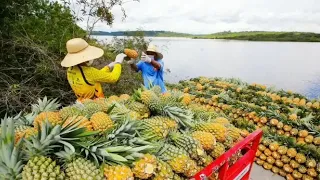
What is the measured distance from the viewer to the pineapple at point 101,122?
74.7 inches

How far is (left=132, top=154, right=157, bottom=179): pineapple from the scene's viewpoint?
1.67 metres

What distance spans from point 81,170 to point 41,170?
8.1 inches

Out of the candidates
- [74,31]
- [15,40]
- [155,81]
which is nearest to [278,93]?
[155,81]

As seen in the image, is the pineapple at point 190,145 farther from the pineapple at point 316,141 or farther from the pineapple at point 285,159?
the pineapple at point 316,141

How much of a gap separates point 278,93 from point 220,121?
17.5ft

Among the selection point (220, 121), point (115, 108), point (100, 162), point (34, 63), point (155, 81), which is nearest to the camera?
point (100, 162)

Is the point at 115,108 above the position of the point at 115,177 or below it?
above

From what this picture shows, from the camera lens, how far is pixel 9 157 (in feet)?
4.95

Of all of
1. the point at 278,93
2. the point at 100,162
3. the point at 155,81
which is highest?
the point at 100,162

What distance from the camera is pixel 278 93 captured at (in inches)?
287

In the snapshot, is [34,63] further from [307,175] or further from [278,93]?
[278,93]

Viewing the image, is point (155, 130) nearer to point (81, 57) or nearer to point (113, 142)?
point (113, 142)

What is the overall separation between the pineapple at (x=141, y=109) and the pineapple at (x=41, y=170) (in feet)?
3.13

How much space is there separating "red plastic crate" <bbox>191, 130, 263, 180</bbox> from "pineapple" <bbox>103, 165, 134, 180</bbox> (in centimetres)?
41
